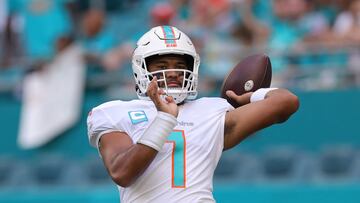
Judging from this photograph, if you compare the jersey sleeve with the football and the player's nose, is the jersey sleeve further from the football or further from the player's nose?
the football

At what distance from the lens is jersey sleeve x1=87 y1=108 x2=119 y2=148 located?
156 inches

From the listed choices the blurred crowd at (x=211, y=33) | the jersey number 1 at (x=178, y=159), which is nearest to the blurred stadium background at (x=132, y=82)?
the blurred crowd at (x=211, y=33)

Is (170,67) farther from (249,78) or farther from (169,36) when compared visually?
(249,78)

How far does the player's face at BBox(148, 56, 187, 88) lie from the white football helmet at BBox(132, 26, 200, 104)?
14 mm

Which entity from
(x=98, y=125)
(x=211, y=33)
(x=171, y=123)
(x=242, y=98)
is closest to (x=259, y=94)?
(x=242, y=98)

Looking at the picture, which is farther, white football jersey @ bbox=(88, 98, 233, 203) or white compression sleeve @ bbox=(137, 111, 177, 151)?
white football jersey @ bbox=(88, 98, 233, 203)

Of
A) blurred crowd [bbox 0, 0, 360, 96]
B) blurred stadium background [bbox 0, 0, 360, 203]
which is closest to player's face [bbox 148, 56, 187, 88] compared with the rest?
blurred stadium background [bbox 0, 0, 360, 203]

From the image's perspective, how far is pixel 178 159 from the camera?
3.94m

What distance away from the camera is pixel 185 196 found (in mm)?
3891

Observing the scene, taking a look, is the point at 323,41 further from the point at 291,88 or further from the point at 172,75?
the point at 172,75

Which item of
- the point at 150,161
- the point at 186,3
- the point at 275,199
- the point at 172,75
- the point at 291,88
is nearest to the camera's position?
the point at 150,161

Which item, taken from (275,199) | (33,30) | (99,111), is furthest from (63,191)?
(99,111)

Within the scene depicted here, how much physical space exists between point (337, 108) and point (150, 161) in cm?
566

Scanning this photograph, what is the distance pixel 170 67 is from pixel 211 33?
5.51 metres
